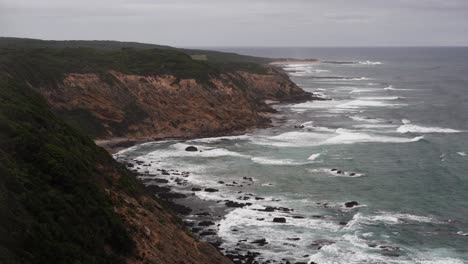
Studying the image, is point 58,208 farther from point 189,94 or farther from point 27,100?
point 189,94

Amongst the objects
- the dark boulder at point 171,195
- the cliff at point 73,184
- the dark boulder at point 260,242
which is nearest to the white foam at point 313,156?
the dark boulder at point 171,195

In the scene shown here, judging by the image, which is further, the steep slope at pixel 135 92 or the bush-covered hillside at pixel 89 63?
the steep slope at pixel 135 92

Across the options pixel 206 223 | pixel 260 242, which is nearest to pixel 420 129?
pixel 206 223

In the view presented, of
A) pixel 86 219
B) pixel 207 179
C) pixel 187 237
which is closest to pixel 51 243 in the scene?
pixel 86 219

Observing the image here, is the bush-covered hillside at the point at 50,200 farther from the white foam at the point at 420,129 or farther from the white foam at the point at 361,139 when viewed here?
the white foam at the point at 420,129

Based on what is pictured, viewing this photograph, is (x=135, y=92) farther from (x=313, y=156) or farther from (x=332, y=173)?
(x=332, y=173)
